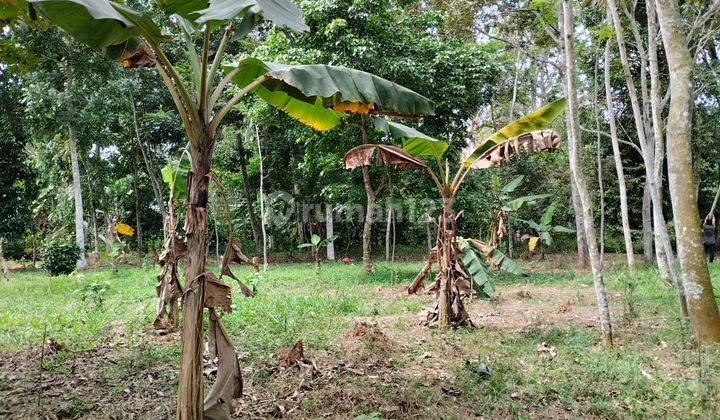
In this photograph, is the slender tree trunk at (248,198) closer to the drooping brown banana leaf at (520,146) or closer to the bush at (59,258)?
the bush at (59,258)

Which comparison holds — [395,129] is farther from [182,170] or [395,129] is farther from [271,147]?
[271,147]

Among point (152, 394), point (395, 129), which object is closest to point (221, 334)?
point (152, 394)

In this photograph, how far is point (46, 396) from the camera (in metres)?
4.11

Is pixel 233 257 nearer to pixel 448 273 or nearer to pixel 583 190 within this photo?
pixel 448 273

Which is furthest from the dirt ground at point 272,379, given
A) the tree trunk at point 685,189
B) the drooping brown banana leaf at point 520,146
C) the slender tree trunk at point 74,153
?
the slender tree trunk at point 74,153

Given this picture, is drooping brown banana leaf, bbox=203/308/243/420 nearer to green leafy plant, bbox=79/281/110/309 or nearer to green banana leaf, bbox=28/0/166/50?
green banana leaf, bbox=28/0/166/50

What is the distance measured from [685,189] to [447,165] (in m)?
2.83

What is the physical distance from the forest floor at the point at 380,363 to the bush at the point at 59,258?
5681 mm

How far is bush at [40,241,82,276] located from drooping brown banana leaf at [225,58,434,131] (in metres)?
12.5

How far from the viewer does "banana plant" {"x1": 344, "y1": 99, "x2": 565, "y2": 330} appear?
6016 millimetres

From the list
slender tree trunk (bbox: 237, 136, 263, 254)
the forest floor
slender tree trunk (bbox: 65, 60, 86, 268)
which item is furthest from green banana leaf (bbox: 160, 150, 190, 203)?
slender tree trunk (bbox: 237, 136, 263, 254)

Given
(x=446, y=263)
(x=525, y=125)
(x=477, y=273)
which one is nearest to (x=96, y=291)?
(x=446, y=263)

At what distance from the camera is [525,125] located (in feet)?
20.0

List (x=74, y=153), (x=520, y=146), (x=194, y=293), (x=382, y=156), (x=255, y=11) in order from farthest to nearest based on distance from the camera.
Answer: (x=74, y=153) → (x=382, y=156) → (x=520, y=146) → (x=194, y=293) → (x=255, y=11)
